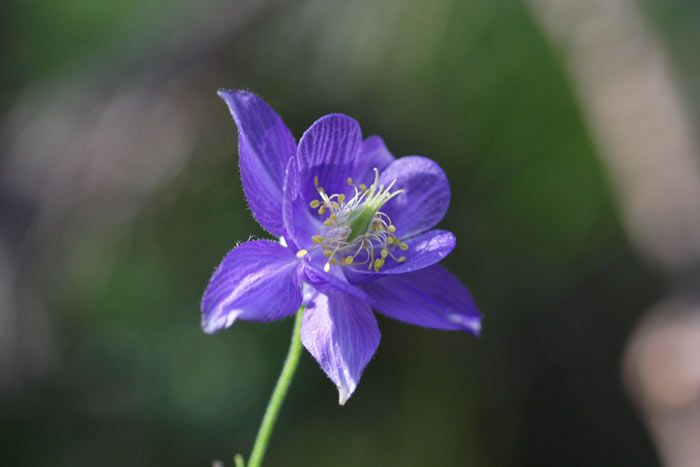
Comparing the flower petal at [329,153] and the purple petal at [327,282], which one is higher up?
the flower petal at [329,153]

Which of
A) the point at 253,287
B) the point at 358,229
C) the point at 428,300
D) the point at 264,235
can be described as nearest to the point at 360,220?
the point at 358,229

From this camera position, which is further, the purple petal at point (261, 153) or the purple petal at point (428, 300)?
the purple petal at point (428, 300)

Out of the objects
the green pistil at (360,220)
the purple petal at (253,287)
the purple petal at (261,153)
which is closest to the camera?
the purple petal at (253,287)

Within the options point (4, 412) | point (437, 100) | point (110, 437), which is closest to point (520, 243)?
point (437, 100)

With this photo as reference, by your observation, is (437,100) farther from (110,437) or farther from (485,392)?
(110,437)

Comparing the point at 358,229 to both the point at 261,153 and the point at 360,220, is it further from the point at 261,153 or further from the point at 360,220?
the point at 261,153

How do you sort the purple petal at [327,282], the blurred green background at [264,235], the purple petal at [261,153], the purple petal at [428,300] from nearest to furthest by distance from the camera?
the purple petal at [327,282] → the purple petal at [261,153] → the purple petal at [428,300] → the blurred green background at [264,235]

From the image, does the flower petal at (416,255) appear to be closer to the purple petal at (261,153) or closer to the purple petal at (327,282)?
the purple petal at (327,282)

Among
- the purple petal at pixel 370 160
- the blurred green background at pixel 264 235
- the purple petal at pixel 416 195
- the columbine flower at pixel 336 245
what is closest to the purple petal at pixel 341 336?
the columbine flower at pixel 336 245
